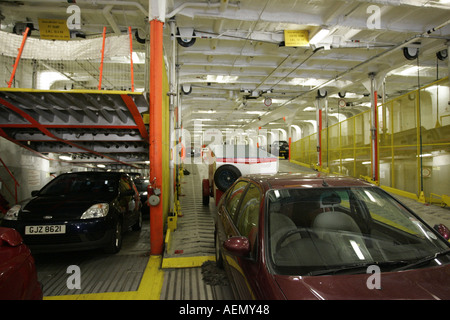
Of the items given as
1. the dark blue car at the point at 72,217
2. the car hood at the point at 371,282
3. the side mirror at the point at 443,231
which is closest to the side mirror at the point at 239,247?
the car hood at the point at 371,282

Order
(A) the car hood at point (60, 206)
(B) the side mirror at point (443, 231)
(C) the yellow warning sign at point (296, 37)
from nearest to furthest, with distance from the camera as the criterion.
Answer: (B) the side mirror at point (443, 231) < (A) the car hood at point (60, 206) < (C) the yellow warning sign at point (296, 37)

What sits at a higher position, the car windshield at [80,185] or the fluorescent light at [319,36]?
the fluorescent light at [319,36]

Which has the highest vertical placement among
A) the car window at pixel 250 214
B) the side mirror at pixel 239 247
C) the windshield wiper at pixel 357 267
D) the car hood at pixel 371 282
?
the car window at pixel 250 214

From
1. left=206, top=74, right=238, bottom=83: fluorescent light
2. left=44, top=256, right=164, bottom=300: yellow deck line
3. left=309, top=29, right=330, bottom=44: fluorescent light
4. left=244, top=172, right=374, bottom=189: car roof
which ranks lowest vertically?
left=44, top=256, right=164, bottom=300: yellow deck line

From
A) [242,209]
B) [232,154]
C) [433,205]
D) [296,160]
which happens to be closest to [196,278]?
[242,209]

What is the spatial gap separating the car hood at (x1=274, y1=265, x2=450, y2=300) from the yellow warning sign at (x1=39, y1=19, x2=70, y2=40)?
21.1 ft

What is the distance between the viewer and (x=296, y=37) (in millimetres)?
Answer: 6305

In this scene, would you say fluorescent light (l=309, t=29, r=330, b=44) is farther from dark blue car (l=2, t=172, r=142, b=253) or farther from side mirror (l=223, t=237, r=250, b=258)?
side mirror (l=223, t=237, r=250, b=258)

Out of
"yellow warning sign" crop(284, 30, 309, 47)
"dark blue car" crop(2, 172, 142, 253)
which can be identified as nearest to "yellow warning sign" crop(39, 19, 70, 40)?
"dark blue car" crop(2, 172, 142, 253)

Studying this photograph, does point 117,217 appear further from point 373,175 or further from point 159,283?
point 373,175

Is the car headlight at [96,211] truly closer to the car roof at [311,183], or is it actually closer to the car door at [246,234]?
the car door at [246,234]

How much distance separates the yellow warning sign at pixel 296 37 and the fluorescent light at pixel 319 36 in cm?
17

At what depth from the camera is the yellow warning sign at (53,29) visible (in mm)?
5129

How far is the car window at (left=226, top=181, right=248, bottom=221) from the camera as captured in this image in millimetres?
2582
